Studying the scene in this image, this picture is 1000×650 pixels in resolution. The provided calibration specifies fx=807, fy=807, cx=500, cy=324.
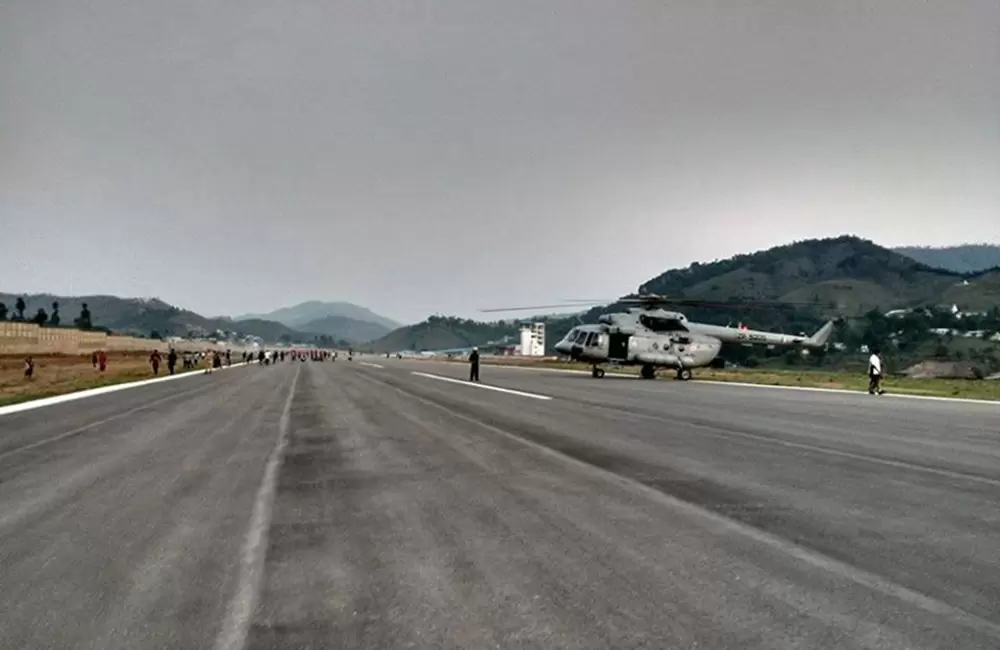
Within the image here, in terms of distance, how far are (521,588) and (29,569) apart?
12.9 ft

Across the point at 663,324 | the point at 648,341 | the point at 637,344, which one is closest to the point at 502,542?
the point at 637,344

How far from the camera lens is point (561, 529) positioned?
765cm

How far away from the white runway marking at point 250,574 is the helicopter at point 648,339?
115 feet

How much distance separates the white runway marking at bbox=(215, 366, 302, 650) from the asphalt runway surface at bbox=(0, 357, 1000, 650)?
3 cm

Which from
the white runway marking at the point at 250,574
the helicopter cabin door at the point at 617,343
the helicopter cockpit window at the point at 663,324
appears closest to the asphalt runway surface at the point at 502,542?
the white runway marking at the point at 250,574

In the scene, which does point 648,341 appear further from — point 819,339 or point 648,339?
point 819,339

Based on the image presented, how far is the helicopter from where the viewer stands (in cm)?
4516

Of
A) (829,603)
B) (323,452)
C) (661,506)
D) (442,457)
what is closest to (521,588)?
(829,603)

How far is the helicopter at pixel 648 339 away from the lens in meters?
45.2

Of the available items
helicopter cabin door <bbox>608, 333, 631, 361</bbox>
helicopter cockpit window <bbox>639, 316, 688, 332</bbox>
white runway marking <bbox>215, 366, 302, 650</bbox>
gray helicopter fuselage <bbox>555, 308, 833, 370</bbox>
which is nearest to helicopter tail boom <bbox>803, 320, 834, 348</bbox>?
gray helicopter fuselage <bbox>555, 308, 833, 370</bbox>

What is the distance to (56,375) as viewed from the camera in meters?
58.1

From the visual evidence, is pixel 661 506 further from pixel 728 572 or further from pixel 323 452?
pixel 323 452

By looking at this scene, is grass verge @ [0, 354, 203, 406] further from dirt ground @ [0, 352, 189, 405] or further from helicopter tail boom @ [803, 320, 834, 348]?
helicopter tail boom @ [803, 320, 834, 348]

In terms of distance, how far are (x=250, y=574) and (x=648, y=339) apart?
4060 cm
